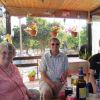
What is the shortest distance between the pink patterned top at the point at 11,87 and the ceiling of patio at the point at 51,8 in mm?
2440

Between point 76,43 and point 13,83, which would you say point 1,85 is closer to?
point 13,83

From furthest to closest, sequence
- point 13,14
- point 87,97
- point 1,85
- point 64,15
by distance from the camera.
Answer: point 64,15, point 13,14, point 87,97, point 1,85

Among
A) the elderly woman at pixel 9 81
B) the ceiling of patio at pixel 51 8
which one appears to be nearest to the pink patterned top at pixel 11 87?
the elderly woman at pixel 9 81

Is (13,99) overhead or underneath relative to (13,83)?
underneath

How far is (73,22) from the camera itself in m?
5.11

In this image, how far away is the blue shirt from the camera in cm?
254

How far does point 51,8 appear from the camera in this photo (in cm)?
466

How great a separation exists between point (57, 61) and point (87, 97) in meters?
0.88

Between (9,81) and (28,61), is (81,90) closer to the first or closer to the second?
(9,81)

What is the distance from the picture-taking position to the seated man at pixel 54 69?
8.03 feet

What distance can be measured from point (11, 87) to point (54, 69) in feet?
2.99

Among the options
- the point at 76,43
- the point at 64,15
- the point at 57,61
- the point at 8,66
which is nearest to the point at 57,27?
the point at 64,15

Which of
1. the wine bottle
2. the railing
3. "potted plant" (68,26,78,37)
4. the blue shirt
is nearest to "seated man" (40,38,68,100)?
the blue shirt

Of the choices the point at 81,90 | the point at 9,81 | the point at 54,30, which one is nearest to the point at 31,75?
the point at 54,30
